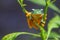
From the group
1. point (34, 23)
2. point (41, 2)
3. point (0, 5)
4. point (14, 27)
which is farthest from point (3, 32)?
point (34, 23)

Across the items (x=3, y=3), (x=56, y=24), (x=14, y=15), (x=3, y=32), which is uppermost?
(x=56, y=24)

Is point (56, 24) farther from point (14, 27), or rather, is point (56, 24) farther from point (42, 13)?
point (14, 27)

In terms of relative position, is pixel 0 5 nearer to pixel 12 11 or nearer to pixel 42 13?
pixel 12 11

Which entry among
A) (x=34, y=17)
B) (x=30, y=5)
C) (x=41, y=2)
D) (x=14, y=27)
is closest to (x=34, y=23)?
(x=34, y=17)

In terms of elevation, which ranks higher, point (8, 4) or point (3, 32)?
point (8, 4)

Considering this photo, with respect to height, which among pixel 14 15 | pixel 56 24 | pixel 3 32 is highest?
pixel 56 24

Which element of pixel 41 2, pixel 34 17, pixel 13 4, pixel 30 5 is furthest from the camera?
pixel 13 4

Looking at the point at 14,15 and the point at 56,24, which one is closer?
the point at 56,24

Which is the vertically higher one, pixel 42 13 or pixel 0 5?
pixel 42 13

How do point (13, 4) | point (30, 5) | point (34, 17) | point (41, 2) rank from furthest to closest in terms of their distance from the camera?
point (13, 4)
point (30, 5)
point (41, 2)
point (34, 17)
